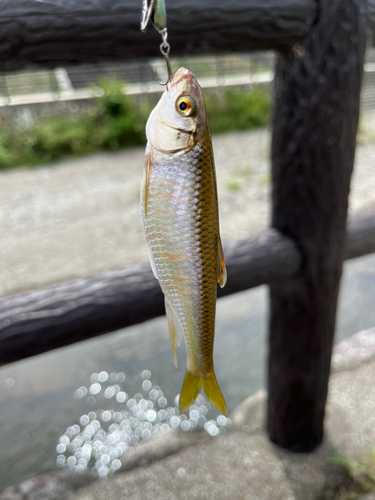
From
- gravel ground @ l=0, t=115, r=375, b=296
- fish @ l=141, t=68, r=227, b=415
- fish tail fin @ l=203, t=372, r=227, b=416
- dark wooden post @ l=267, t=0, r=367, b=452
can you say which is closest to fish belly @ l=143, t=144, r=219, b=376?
fish @ l=141, t=68, r=227, b=415

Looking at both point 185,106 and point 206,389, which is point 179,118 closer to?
point 185,106

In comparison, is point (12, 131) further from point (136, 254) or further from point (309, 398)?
point (309, 398)

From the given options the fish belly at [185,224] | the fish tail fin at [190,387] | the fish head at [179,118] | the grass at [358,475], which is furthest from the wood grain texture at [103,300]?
the grass at [358,475]

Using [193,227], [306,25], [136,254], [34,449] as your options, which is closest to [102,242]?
[136,254]

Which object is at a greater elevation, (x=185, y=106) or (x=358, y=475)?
(x=185, y=106)

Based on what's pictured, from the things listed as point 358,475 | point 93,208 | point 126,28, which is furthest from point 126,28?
point 93,208

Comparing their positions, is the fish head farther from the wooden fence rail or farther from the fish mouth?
the wooden fence rail
